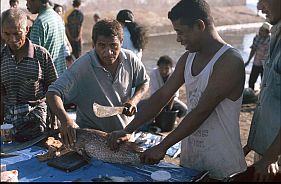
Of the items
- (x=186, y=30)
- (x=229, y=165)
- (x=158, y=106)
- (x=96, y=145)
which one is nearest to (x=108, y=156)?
(x=96, y=145)

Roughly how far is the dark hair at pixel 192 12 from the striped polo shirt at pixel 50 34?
8.22 feet

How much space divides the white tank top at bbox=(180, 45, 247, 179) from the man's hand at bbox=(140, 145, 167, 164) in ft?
0.84

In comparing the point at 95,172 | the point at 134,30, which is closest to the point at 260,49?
the point at 134,30

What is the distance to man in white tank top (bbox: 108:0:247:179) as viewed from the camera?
2.48 meters

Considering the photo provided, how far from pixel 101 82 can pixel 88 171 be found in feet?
2.64

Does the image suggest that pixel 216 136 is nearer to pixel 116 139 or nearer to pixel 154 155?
pixel 154 155

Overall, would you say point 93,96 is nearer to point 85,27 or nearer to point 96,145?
point 96,145

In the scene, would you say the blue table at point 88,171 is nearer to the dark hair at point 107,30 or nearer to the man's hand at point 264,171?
the man's hand at point 264,171

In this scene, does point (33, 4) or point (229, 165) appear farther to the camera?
point (33, 4)

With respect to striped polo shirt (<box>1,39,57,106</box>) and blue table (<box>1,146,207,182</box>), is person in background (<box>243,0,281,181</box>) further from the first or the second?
striped polo shirt (<box>1,39,57,106</box>)

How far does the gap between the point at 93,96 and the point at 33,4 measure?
212 cm

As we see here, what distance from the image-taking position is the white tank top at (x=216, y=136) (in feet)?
8.44

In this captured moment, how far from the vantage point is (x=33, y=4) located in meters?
4.82

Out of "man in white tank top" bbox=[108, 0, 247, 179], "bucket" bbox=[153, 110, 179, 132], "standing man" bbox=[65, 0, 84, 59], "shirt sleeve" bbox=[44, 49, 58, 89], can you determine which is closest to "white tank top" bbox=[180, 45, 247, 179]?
"man in white tank top" bbox=[108, 0, 247, 179]
